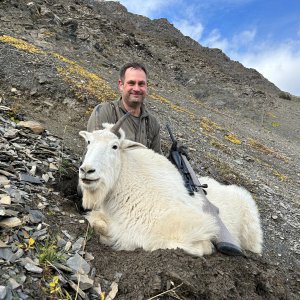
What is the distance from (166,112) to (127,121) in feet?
39.2

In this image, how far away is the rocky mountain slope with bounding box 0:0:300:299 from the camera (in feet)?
14.9

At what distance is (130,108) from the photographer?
6516 mm

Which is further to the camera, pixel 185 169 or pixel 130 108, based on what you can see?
pixel 130 108

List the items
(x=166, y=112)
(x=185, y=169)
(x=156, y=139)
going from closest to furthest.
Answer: (x=185, y=169), (x=156, y=139), (x=166, y=112)

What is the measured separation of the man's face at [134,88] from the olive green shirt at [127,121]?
0.70 ft

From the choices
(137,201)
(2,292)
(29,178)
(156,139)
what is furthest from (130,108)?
(2,292)

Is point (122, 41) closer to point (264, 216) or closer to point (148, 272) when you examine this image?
point (264, 216)

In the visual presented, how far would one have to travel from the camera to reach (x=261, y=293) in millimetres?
4598

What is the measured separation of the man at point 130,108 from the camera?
20.9 feet

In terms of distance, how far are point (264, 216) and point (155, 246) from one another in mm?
4854

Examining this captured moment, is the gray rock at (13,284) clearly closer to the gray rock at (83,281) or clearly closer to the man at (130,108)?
the gray rock at (83,281)

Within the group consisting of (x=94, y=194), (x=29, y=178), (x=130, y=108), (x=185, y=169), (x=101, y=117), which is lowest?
(x=29, y=178)

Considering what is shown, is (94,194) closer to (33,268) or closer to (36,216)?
(36,216)

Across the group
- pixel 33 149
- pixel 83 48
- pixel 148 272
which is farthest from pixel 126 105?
pixel 83 48
